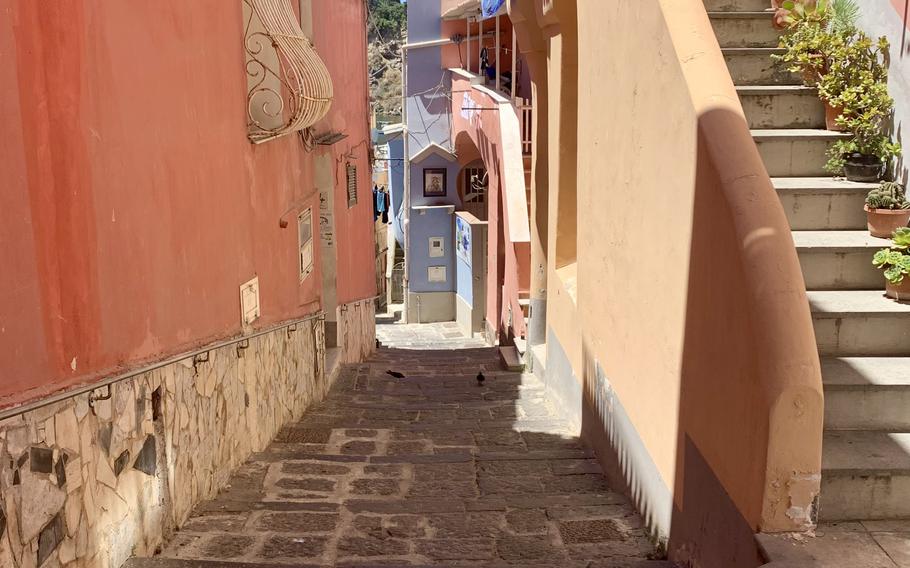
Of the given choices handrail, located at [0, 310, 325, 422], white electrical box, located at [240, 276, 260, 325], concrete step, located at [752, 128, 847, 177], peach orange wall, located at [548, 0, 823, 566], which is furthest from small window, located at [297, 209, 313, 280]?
concrete step, located at [752, 128, 847, 177]

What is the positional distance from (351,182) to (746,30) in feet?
24.6

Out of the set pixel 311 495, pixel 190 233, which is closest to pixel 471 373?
pixel 311 495

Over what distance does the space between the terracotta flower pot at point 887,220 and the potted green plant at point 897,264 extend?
0.12m

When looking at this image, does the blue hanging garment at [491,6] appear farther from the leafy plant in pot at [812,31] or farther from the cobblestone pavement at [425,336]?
the leafy plant in pot at [812,31]

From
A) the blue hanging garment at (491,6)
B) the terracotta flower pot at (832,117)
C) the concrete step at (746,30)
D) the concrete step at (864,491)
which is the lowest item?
the concrete step at (864,491)

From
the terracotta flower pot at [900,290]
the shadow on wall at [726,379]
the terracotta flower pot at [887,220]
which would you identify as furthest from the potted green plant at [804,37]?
the shadow on wall at [726,379]

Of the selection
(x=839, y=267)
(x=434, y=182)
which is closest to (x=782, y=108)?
(x=839, y=267)

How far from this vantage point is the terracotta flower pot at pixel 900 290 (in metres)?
4.39

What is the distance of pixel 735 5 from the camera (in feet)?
21.1

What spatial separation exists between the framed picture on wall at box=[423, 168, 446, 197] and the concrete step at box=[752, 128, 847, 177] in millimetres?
18622

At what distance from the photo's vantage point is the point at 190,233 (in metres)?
4.84

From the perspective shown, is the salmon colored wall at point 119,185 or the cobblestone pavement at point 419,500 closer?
the salmon colored wall at point 119,185

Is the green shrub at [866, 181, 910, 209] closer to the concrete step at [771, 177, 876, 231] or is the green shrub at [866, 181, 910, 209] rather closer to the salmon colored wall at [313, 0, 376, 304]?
the concrete step at [771, 177, 876, 231]

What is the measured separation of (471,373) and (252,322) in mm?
5555
